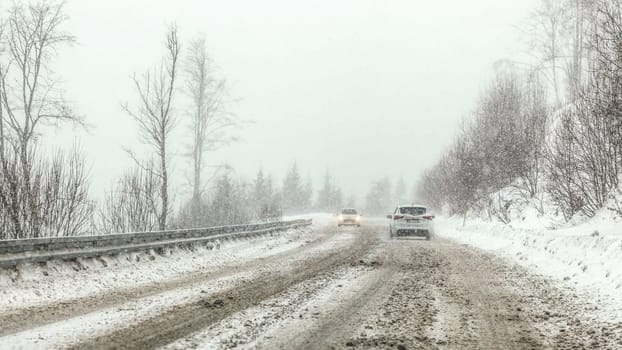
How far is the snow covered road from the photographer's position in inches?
232

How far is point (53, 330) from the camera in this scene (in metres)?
6.30

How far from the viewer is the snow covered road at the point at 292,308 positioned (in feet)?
19.4

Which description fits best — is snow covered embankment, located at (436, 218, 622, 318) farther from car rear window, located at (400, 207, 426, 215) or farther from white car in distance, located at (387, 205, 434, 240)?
car rear window, located at (400, 207, 426, 215)

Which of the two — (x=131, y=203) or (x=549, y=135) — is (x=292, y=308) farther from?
(x=549, y=135)

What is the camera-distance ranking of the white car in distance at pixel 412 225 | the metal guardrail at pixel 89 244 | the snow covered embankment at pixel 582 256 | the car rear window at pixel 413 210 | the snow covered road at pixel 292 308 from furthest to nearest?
the car rear window at pixel 413 210 → the white car in distance at pixel 412 225 → the metal guardrail at pixel 89 244 → the snow covered embankment at pixel 582 256 → the snow covered road at pixel 292 308

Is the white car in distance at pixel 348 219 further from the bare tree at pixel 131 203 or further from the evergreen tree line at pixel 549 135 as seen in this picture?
the bare tree at pixel 131 203

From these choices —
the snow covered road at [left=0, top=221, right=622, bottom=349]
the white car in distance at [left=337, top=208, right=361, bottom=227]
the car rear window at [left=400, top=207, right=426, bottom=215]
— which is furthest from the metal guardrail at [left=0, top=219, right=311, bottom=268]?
the white car in distance at [left=337, top=208, right=361, bottom=227]

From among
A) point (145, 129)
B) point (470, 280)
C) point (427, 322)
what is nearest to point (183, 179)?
point (145, 129)

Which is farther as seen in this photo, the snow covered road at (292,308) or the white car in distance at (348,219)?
the white car in distance at (348,219)

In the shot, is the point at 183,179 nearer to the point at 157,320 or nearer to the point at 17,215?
the point at 17,215

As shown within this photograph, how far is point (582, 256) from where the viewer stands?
11680mm

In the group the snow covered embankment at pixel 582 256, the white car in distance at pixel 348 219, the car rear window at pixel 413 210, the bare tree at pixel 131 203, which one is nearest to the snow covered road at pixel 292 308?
the snow covered embankment at pixel 582 256

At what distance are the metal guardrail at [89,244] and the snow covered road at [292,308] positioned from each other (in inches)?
11.5

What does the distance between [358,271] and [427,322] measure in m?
5.35
